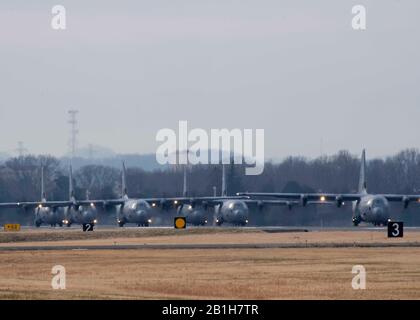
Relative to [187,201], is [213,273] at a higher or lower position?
higher

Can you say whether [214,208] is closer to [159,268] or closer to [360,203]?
[360,203]

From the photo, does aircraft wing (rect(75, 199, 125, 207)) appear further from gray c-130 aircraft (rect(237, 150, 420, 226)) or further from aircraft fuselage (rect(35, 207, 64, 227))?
gray c-130 aircraft (rect(237, 150, 420, 226))

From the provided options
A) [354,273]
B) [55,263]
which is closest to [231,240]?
[55,263]

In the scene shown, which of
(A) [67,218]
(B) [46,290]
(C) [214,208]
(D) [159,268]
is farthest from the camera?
(A) [67,218]

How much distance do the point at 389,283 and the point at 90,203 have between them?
124261mm

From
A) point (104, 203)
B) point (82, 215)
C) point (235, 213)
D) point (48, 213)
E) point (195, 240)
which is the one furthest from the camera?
point (48, 213)

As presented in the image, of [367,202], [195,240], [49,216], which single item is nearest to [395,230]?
[195,240]

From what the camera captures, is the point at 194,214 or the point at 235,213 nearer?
the point at 235,213

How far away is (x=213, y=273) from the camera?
59219mm

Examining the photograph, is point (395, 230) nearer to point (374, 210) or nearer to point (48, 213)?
point (374, 210)

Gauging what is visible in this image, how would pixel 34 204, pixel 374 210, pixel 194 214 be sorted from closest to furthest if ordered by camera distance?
pixel 374 210, pixel 194 214, pixel 34 204

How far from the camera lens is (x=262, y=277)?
5684 cm

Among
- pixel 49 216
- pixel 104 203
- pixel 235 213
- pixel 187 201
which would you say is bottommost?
Answer: pixel 49 216

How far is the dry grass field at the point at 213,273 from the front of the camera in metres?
48.9
